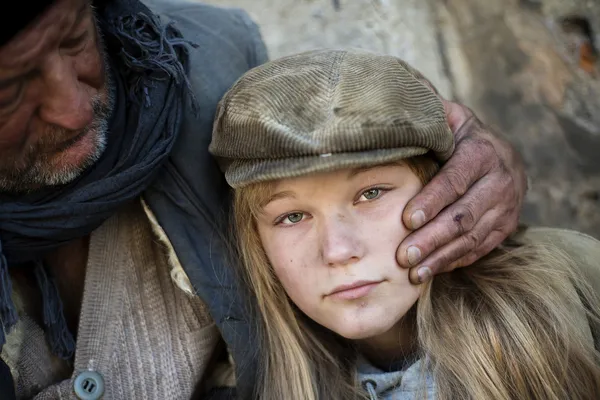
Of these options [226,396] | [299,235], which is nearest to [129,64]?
[299,235]

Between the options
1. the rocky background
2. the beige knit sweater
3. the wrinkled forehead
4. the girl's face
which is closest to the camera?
the wrinkled forehead

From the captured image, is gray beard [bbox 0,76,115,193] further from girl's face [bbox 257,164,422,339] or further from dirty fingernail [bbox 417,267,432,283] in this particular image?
dirty fingernail [bbox 417,267,432,283]

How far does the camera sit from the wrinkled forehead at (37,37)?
154 cm

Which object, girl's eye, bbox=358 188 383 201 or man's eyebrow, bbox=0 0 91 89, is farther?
girl's eye, bbox=358 188 383 201

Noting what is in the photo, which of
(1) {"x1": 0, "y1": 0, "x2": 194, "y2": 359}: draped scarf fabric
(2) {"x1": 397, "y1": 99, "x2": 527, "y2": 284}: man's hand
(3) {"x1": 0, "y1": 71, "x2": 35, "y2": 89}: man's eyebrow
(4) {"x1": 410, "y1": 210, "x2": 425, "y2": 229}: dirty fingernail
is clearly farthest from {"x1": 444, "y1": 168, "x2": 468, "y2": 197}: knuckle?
(3) {"x1": 0, "y1": 71, "x2": 35, "y2": 89}: man's eyebrow

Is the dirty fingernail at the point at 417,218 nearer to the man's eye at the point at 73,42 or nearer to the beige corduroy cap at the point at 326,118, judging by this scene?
the beige corduroy cap at the point at 326,118

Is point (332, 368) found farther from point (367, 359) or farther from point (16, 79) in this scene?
point (16, 79)

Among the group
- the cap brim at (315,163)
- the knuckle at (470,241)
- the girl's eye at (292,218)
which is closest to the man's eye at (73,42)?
the cap brim at (315,163)

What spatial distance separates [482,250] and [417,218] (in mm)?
222

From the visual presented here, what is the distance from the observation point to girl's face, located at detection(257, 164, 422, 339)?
5.45ft

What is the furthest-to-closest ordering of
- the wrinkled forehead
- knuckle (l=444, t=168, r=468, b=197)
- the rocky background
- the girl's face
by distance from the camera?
the rocky background → knuckle (l=444, t=168, r=468, b=197) → the girl's face → the wrinkled forehead

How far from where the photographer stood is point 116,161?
1841mm

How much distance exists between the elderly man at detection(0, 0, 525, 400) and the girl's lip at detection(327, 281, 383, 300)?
0.08 metres

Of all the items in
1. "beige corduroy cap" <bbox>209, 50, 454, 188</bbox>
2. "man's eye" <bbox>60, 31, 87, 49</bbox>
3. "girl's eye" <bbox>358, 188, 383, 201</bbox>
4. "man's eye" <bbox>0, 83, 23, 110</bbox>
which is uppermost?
"man's eye" <bbox>60, 31, 87, 49</bbox>
